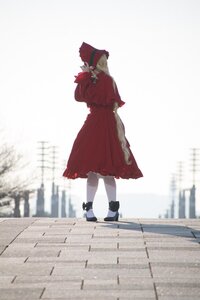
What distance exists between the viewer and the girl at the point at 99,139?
9.98m

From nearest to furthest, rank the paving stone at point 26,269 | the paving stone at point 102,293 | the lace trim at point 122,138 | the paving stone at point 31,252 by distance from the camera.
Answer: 1. the paving stone at point 102,293
2. the paving stone at point 26,269
3. the paving stone at point 31,252
4. the lace trim at point 122,138

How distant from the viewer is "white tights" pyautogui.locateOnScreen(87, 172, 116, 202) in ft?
33.4

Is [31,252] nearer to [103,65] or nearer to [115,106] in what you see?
[115,106]

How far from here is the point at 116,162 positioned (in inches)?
396

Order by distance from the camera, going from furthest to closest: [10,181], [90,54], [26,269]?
[10,181]
[90,54]
[26,269]

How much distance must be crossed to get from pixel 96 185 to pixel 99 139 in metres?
0.57

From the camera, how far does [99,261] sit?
261 inches

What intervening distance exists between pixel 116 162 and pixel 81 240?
237 cm

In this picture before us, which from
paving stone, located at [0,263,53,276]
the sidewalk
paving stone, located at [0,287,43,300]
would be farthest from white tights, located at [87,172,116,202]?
paving stone, located at [0,287,43,300]

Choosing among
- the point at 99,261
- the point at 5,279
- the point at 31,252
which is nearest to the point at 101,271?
the point at 99,261

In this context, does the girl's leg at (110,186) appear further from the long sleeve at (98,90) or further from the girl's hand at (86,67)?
the girl's hand at (86,67)

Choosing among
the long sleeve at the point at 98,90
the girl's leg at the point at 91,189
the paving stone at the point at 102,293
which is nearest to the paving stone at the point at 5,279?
the paving stone at the point at 102,293

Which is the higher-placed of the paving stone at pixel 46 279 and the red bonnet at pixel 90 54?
the red bonnet at pixel 90 54

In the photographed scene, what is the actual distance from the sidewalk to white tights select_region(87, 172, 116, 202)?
2.48 ft
